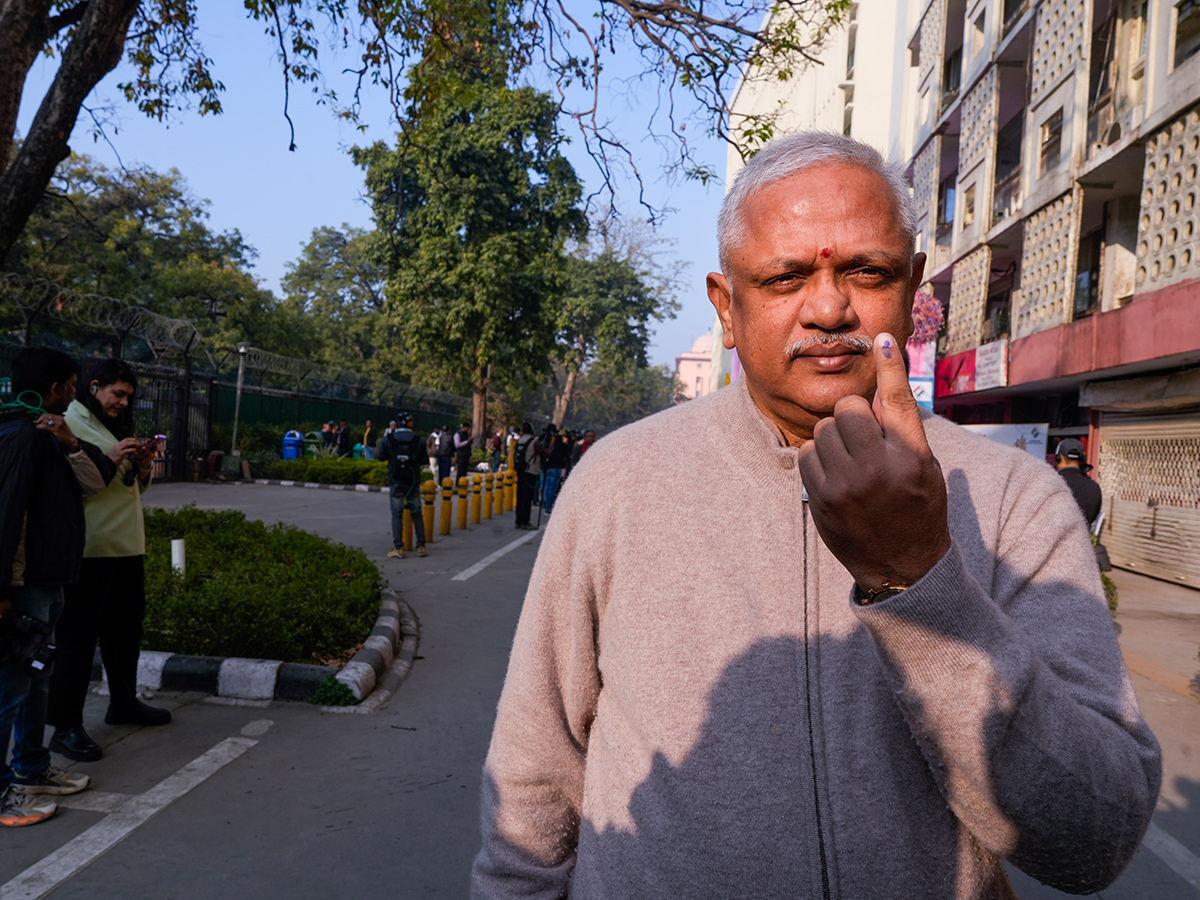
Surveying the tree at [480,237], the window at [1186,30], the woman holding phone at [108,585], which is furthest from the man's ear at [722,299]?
the tree at [480,237]

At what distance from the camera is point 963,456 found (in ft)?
4.46

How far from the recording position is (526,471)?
591 inches

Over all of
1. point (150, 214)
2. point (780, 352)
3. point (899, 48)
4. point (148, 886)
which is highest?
point (899, 48)

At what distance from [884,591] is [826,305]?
0.46 meters

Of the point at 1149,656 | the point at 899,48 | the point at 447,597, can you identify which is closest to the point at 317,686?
the point at 447,597

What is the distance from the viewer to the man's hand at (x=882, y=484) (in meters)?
0.92

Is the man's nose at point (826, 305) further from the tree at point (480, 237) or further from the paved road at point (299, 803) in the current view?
the tree at point (480, 237)

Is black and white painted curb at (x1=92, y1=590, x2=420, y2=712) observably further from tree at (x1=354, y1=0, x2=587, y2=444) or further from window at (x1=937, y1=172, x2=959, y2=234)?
tree at (x1=354, y1=0, x2=587, y2=444)

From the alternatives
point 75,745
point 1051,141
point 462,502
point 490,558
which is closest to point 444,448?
point 462,502

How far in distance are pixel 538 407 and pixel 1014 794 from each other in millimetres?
79960

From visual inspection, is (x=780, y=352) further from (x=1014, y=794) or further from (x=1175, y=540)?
(x=1175, y=540)

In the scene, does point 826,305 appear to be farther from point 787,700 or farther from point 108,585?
point 108,585

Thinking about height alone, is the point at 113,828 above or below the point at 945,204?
below

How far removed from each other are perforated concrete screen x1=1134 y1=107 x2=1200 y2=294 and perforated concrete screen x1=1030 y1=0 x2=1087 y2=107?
3.45 metres
